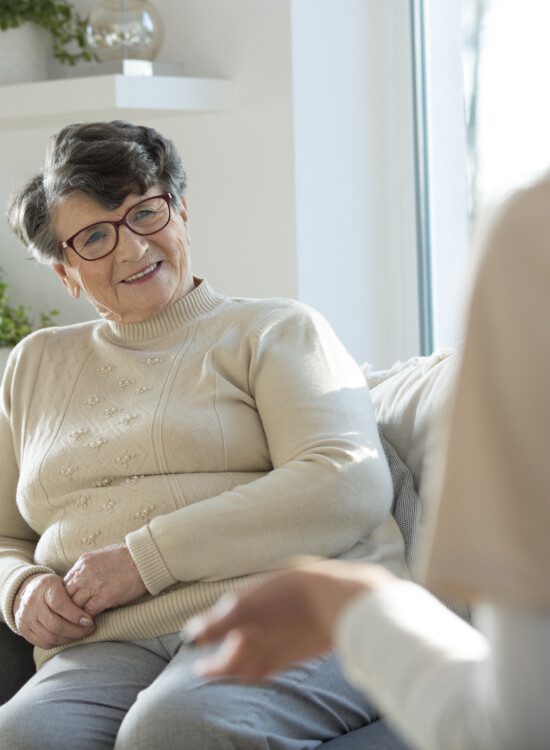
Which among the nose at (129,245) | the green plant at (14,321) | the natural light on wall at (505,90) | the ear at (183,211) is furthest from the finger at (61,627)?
the natural light on wall at (505,90)

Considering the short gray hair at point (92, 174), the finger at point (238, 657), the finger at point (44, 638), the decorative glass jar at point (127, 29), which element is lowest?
the finger at point (44, 638)

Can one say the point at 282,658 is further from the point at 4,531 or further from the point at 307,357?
the point at 4,531

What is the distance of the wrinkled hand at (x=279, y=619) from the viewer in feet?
2.52

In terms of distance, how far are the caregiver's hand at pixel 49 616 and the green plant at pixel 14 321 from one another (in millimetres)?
1150

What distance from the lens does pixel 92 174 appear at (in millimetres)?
1931

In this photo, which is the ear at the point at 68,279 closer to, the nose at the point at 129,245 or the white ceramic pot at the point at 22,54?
the nose at the point at 129,245

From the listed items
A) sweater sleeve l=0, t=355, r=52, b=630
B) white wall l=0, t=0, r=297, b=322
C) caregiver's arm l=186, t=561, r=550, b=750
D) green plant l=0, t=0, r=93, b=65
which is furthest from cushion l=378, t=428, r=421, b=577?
green plant l=0, t=0, r=93, b=65

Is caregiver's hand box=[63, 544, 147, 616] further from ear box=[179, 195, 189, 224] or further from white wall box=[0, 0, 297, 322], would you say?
white wall box=[0, 0, 297, 322]

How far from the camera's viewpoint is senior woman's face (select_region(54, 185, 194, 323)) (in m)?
1.95

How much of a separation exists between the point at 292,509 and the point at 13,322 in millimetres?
1388

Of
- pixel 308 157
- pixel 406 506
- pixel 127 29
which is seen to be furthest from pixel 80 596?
pixel 127 29

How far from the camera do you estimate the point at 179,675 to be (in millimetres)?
1502

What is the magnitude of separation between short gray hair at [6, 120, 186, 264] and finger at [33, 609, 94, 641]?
651 millimetres

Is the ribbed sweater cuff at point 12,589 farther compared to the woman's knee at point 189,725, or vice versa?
the ribbed sweater cuff at point 12,589
